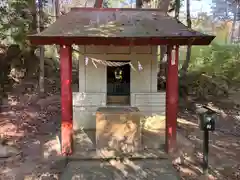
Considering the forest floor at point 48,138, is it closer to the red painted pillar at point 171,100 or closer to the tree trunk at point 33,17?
the red painted pillar at point 171,100

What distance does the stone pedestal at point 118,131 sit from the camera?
7.00 m

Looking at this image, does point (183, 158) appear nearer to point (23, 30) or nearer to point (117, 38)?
point (117, 38)

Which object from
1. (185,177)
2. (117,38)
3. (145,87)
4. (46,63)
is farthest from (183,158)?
(46,63)

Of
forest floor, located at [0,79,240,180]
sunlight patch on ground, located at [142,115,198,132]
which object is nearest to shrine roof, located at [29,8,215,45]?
forest floor, located at [0,79,240,180]

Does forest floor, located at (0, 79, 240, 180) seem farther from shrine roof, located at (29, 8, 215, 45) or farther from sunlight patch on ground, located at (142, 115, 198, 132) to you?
shrine roof, located at (29, 8, 215, 45)

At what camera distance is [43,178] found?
607cm

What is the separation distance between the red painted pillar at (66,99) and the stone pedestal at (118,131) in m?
0.68

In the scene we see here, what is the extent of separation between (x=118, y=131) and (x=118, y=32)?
2295 millimetres

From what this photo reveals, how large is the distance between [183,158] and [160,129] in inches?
69.6

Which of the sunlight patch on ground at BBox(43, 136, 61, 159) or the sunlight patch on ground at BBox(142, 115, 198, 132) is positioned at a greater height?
the sunlight patch on ground at BBox(142, 115, 198, 132)

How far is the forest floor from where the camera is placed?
646 cm

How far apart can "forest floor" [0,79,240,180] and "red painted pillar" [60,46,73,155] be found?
362mm

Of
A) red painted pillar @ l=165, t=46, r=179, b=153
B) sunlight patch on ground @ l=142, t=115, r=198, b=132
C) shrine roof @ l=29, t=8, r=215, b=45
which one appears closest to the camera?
shrine roof @ l=29, t=8, r=215, b=45

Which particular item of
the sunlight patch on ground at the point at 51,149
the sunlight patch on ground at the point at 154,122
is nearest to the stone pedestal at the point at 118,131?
the sunlight patch on ground at the point at 51,149
